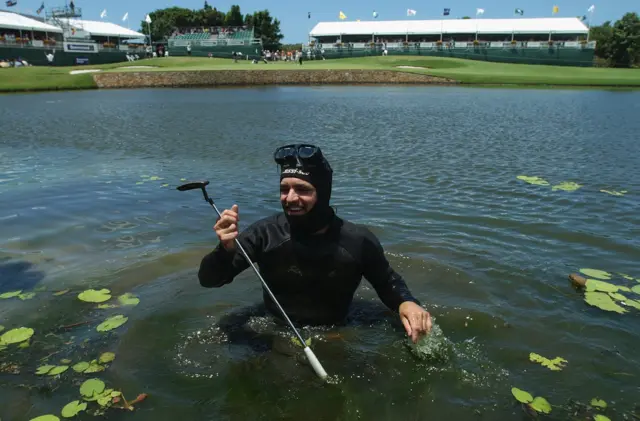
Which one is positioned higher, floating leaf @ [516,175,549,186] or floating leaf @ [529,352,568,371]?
floating leaf @ [516,175,549,186]

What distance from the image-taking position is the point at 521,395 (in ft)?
14.6

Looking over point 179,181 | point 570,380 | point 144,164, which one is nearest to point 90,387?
point 570,380

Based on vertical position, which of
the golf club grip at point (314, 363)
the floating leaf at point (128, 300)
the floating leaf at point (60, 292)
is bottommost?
the floating leaf at point (128, 300)

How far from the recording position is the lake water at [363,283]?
4617 mm

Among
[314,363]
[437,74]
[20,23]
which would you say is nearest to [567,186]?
[314,363]

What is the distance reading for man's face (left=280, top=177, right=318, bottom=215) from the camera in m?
4.57

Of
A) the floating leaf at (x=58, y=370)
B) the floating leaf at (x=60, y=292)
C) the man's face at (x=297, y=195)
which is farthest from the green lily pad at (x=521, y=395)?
the floating leaf at (x=60, y=292)

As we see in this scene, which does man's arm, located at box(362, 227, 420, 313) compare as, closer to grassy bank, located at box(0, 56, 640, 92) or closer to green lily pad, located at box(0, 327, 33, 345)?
green lily pad, located at box(0, 327, 33, 345)

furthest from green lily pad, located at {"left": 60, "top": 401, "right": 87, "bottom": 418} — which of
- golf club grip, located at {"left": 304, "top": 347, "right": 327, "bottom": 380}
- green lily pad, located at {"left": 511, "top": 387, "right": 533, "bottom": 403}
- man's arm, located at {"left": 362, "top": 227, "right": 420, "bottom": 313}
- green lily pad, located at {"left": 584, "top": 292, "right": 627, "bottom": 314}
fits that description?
green lily pad, located at {"left": 584, "top": 292, "right": 627, "bottom": 314}

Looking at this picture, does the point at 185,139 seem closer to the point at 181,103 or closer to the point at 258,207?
the point at 258,207

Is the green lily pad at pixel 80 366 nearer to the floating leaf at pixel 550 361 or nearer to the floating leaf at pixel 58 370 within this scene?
the floating leaf at pixel 58 370

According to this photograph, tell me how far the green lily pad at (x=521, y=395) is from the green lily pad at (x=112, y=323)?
4424 mm

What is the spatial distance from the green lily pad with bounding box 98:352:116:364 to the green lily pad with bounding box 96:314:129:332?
0.53 metres

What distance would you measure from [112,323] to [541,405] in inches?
186
